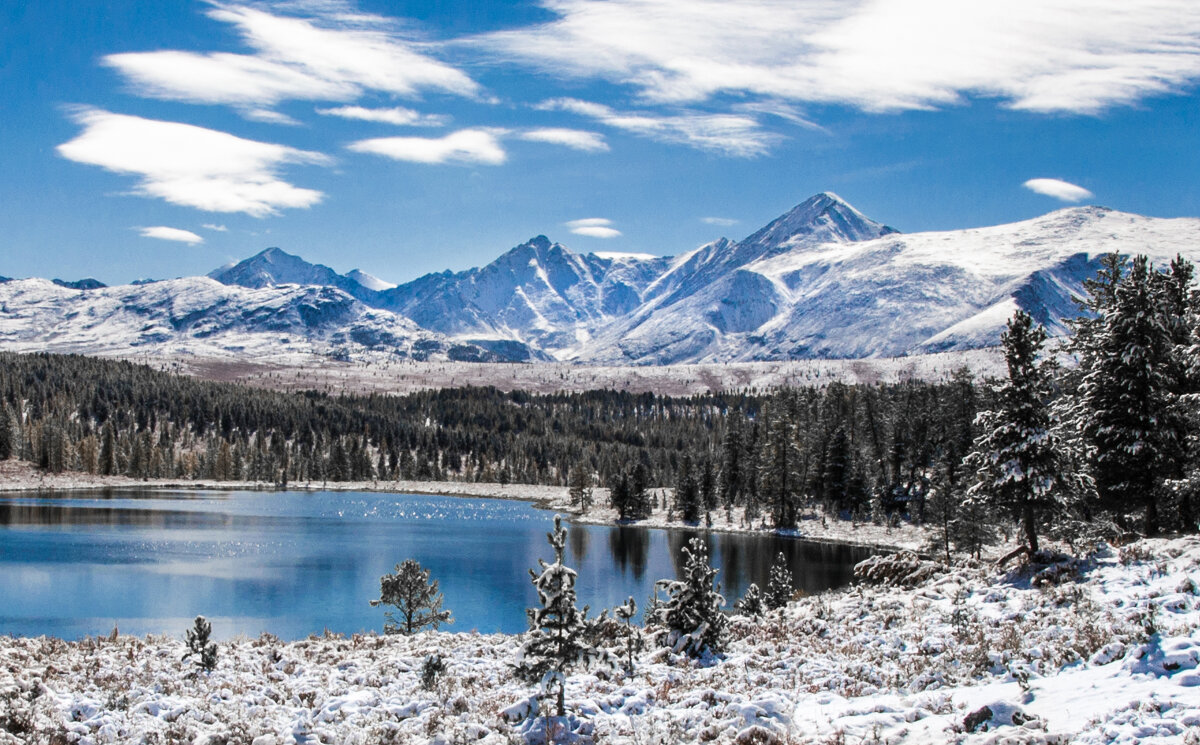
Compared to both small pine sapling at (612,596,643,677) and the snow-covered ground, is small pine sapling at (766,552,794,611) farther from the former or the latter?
small pine sapling at (612,596,643,677)

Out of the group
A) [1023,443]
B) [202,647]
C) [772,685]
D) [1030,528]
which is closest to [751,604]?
[1030,528]

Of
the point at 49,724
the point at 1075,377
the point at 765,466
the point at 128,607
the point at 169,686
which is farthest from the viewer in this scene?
the point at 765,466

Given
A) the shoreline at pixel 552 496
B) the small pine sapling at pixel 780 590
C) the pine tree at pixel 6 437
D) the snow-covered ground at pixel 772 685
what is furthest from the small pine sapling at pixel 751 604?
the pine tree at pixel 6 437

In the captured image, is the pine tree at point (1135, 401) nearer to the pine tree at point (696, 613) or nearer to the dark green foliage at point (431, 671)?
the pine tree at point (696, 613)

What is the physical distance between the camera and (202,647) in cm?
2283

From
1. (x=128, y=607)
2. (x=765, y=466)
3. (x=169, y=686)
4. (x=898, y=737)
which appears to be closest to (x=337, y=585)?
(x=128, y=607)

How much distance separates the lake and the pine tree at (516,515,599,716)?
2816 cm

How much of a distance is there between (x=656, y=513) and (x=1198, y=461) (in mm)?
97694

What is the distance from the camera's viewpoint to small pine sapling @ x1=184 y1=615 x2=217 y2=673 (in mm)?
22359

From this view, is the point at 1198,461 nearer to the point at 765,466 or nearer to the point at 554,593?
the point at 554,593

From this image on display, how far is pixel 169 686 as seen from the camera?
20344 millimetres

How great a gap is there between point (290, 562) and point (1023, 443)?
67295mm

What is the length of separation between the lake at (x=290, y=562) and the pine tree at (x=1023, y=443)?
94.4 ft

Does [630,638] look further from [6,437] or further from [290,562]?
[6,437]
